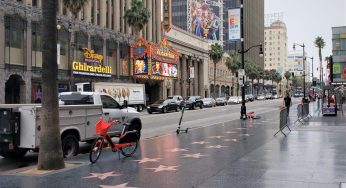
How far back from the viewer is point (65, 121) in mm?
11922

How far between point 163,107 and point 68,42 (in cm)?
1322

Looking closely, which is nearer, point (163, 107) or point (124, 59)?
point (163, 107)

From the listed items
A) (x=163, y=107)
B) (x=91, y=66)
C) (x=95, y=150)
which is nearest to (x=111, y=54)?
(x=91, y=66)

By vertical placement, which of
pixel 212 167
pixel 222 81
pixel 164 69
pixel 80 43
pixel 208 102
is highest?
pixel 80 43

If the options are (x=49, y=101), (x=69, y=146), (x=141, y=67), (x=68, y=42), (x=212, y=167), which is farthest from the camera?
(x=141, y=67)

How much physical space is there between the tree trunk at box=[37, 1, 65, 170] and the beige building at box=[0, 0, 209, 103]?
1200 inches

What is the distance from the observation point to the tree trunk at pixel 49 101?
33.2ft

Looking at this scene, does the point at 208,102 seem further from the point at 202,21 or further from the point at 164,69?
the point at 202,21

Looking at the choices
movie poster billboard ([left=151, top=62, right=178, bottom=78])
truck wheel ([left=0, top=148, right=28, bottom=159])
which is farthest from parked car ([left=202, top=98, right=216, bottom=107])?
truck wheel ([left=0, top=148, right=28, bottom=159])

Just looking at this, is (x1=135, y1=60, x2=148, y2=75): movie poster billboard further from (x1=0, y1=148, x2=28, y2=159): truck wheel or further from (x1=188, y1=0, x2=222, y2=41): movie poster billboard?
(x1=188, y1=0, x2=222, y2=41): movie poster billboard

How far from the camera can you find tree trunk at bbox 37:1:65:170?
399 inches

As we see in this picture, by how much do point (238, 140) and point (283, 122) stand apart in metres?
3.78

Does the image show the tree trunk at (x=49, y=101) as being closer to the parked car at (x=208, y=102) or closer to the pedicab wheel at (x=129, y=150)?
the pedicab wheel at (x=129, y=150)

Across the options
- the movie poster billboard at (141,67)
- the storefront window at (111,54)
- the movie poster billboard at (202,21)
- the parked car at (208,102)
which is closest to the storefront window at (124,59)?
the movie poster billboard at (141,67)
